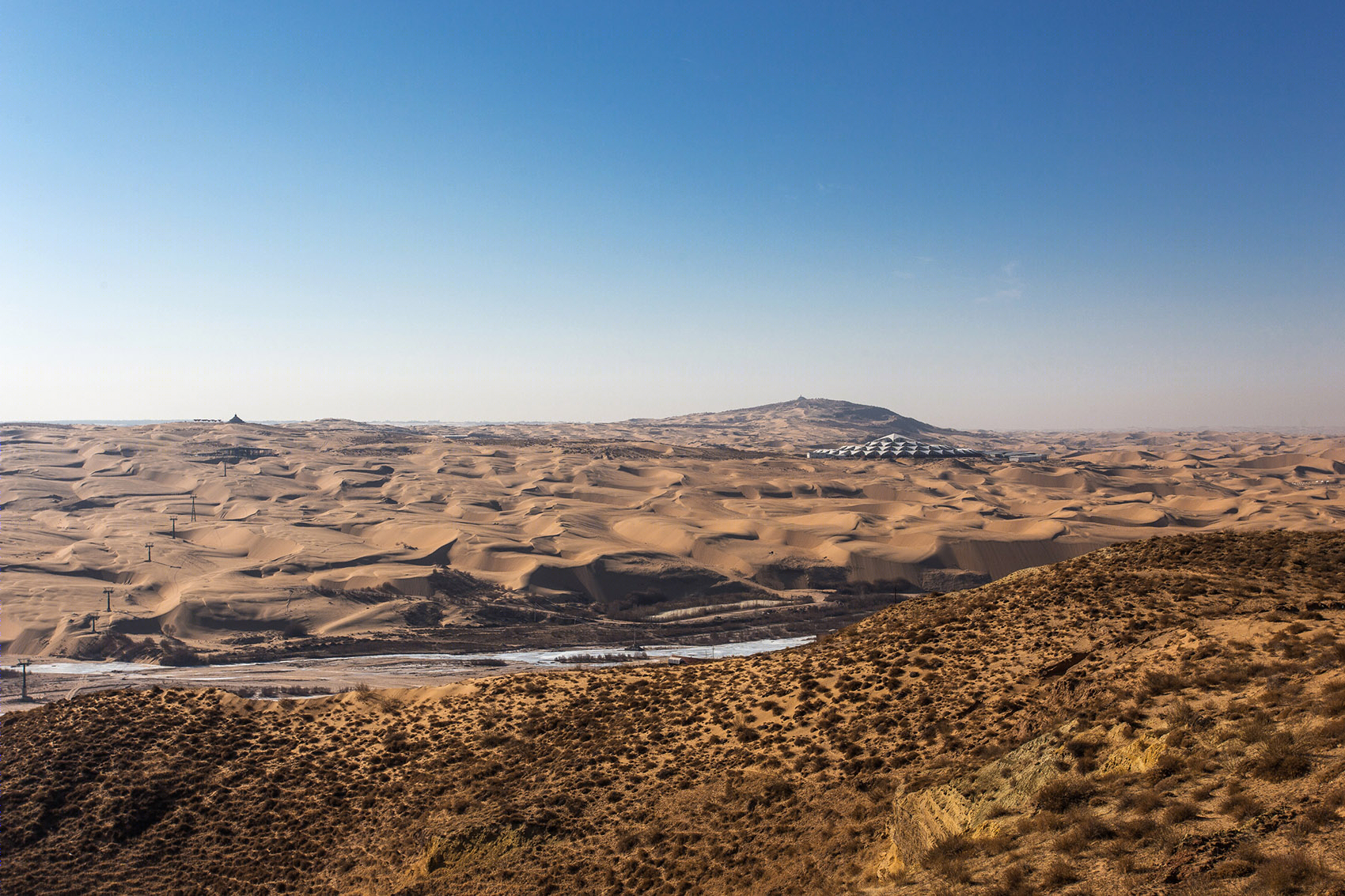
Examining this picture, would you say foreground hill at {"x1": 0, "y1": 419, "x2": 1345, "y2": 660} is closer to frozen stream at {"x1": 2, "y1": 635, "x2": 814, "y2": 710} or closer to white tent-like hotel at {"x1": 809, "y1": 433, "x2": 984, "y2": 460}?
frozen stream at {"x1": 2, "y1": 635, "x2": 814, "y2": 710}

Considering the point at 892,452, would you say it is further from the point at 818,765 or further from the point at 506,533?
the point at 818,765

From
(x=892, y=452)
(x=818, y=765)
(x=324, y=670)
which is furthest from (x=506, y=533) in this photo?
(x=892, y=452)

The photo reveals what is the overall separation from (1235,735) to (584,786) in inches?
475

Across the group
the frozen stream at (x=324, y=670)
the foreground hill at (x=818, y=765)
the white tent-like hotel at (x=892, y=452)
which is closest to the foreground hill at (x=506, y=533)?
the frozen stream at (x=324, y=670)

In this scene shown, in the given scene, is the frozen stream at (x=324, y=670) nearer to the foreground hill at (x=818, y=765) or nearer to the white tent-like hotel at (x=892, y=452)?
the foreground hill at (x=818, y=765)

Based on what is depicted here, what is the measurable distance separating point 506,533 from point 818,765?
65.5m

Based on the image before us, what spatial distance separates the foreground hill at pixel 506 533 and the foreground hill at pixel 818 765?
3034 cm

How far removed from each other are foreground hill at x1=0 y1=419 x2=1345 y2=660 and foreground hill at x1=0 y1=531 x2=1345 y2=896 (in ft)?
99.5

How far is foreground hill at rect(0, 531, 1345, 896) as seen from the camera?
9.48 metres

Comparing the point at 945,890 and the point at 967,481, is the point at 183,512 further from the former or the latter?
the point at 967,481

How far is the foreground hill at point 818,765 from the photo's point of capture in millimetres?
9484

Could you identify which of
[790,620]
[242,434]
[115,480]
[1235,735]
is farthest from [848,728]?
[242,434]

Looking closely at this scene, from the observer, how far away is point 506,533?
78.3 metres

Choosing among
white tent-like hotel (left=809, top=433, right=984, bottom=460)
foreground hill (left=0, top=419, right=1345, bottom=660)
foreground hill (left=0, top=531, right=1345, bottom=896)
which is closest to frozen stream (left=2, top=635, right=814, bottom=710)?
foreground hill (left=0, top=419, right=1345, bottom=660)
